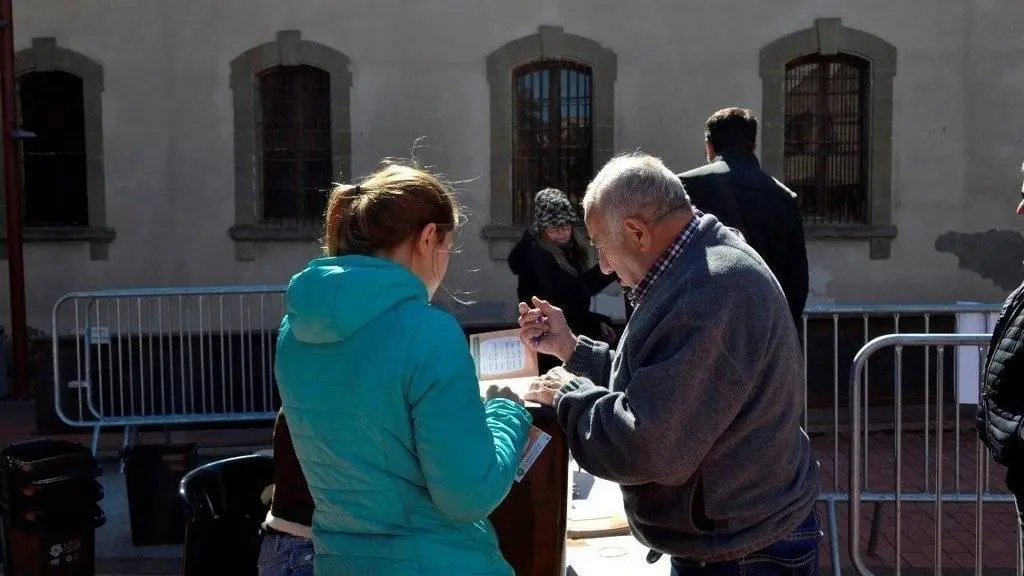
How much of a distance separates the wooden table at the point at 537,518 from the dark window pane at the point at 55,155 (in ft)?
31.7

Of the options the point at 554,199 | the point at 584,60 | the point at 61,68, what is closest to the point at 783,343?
the point at 554,199

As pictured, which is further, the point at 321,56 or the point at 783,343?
the point at 321,56

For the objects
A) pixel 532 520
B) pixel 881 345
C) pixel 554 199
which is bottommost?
pixel 532 520

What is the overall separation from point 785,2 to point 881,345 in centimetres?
763

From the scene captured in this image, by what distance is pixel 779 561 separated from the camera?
2.59 m

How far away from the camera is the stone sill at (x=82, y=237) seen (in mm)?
11359

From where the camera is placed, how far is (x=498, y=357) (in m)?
3.20

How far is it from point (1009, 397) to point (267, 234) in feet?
30.2

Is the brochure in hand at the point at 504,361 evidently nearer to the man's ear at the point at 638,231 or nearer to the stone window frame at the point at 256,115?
the man's ear at the point at 638,231

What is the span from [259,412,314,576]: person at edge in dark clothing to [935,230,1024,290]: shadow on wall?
32.5 feet

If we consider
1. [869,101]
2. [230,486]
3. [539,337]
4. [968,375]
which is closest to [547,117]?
[869,101]

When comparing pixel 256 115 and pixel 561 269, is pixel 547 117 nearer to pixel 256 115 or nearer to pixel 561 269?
pixel 256 115

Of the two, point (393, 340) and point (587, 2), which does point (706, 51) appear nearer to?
point (587, 2)

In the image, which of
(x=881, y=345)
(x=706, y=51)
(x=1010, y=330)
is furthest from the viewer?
(x=706, y=51)
